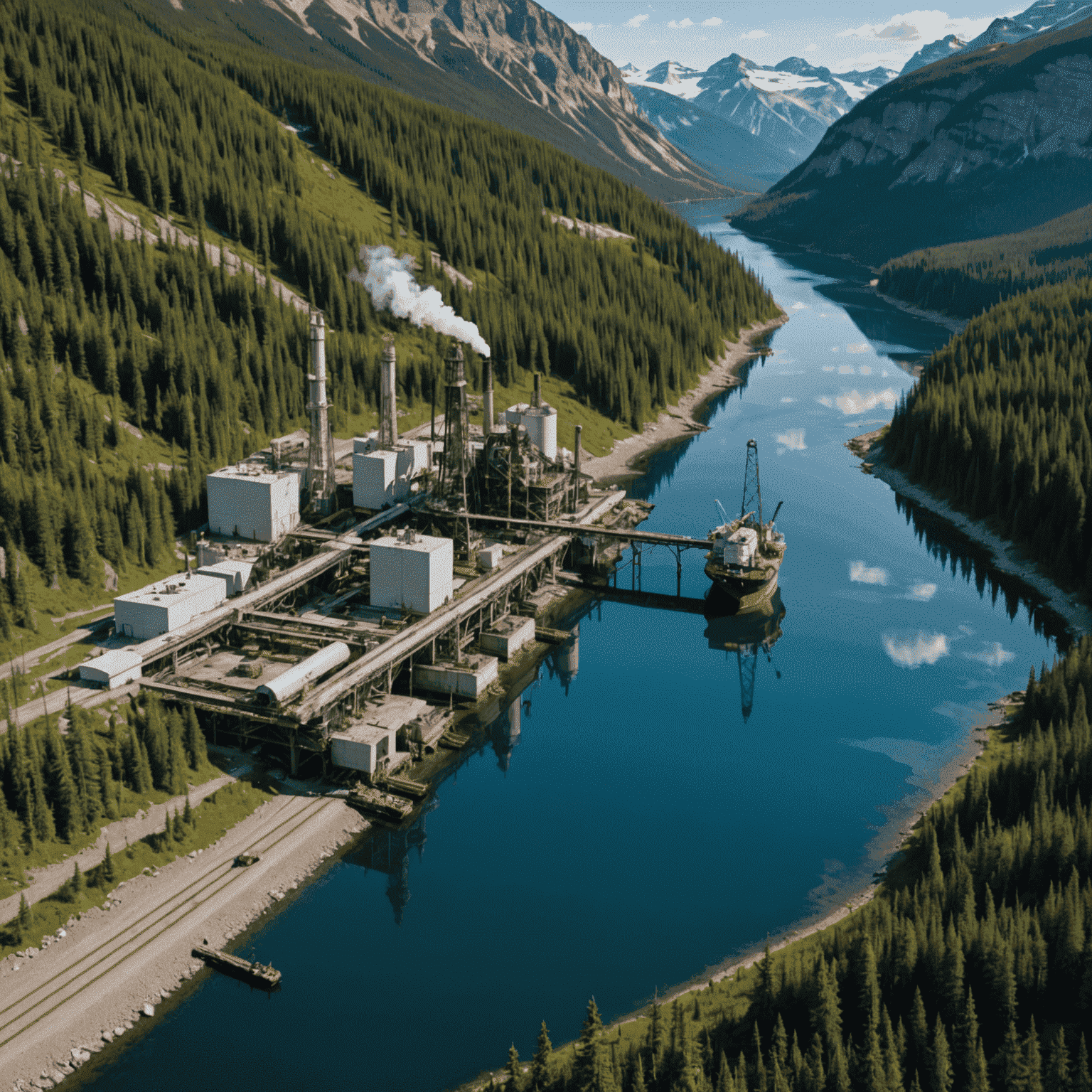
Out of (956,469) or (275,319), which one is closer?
(956,469)

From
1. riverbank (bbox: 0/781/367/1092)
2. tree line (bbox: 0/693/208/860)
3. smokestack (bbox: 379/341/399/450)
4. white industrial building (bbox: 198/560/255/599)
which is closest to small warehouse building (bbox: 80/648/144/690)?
→ tree line (bbox: 0/693/208/860)

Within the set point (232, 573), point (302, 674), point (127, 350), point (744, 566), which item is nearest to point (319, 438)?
point (232, 573)

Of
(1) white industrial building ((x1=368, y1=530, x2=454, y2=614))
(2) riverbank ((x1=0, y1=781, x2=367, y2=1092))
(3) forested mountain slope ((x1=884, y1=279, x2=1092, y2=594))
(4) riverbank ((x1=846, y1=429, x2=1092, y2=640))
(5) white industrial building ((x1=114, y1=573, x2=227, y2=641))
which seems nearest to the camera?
(2) riverbank ((x1=0, y1=781, x2=367, y2=1092))

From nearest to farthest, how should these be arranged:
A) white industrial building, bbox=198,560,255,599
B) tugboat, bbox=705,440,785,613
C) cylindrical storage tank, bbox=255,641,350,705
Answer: cylindrical storage tank, bbox=255,641,350,705 < white industrial building, bbox=198,560,255,599 < tugboat, bbox=705,440,785,613

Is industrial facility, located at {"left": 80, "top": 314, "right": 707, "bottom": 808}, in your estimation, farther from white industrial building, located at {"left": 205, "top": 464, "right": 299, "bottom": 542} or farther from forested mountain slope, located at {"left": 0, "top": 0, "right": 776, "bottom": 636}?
forested mountain slope, located at {"left": 0, "top": 0, "right": 776, "bottom": 636}

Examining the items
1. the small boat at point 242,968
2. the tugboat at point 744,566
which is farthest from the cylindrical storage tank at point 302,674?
the tugboat at point 744,566

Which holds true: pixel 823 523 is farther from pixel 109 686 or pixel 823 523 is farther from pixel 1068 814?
pixel 109 686

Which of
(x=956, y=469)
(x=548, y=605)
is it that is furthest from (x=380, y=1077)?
(x=956, y=469)
